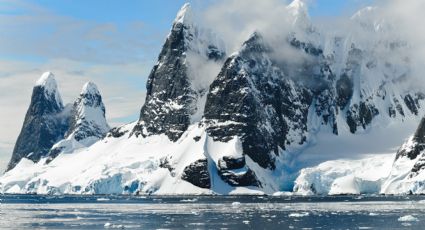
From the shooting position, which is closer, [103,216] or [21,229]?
[21,229]

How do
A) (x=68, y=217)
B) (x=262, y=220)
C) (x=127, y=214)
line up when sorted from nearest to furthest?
(x=262, y=220)
(x=68, y=217)
(x=127, y=214)

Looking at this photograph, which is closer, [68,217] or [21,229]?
[21,229]

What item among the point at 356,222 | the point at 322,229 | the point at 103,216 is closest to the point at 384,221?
the point at 356,222

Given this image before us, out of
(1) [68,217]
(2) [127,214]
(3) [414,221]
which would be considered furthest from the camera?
(2) [127,214]

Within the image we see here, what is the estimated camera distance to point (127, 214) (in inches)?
6806

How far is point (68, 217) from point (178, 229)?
43.1 metres

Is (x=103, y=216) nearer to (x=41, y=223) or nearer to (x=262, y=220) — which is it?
(x=41, y=223)

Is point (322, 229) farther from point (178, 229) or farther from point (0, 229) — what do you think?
point (0, 229)

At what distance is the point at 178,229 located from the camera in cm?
12750

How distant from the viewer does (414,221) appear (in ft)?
446

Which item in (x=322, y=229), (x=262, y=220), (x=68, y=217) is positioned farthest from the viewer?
(x=68, y=217)

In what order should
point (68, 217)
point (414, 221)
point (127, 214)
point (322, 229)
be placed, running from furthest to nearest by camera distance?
point (127, 214) → point (68, 217) → point (414, 221) → point (322, 229)

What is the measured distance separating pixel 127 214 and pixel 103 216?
30.3 feet

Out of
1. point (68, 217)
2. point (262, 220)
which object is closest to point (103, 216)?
point (68, 217)
